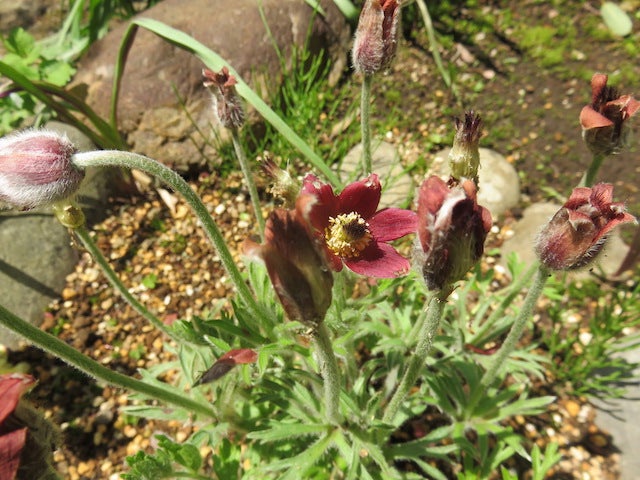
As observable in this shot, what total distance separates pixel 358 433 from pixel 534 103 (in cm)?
308

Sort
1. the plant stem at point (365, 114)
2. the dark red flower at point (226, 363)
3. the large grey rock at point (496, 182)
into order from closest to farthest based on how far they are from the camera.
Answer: the dark red flower at point (226, 363) → the plant stem at point (365, 114) → the large grey rock at point (496, 182)

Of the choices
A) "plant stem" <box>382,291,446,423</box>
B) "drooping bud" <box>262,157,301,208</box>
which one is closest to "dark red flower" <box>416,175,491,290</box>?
"plant stem" <box>382,291,446,423</box>

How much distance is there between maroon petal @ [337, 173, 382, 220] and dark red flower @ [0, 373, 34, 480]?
3.13 feet

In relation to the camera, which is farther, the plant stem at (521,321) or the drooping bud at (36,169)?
the plant stem at (521,321)

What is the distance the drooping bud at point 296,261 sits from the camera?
36.5 inches

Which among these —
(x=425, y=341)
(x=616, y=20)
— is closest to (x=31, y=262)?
(x=425, y=341)

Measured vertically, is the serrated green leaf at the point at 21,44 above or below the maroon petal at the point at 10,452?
above

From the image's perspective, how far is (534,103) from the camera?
390cm

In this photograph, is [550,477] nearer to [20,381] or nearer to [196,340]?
[196,340]

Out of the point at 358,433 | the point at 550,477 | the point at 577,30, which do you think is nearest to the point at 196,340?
the point at 358,433

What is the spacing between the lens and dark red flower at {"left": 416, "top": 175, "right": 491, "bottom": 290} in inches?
37.9

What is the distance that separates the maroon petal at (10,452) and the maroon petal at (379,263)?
87 cm

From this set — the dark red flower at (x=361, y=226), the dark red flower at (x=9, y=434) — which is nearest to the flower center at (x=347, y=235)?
the dark red flower at (x=361, y=226)

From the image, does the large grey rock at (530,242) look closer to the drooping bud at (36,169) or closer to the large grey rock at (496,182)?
the large grey rock at (496,182)
